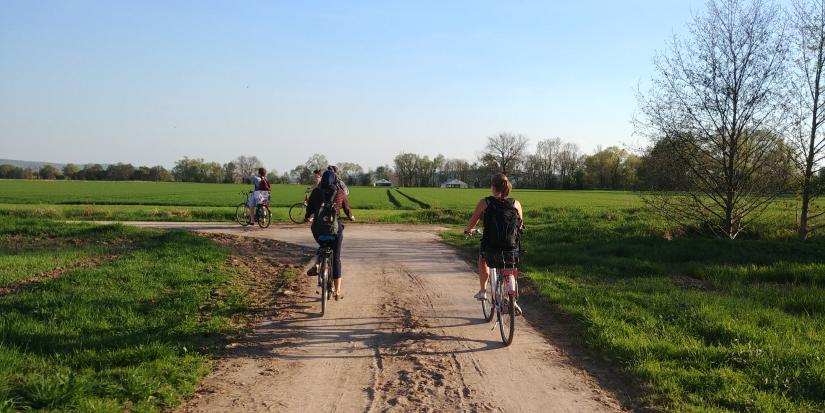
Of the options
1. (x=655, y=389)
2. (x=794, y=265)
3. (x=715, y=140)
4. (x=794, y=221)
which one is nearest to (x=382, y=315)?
(x=655, y=389)

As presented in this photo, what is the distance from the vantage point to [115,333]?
17.7ft

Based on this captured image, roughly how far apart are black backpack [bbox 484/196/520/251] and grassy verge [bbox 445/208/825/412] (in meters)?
1.50

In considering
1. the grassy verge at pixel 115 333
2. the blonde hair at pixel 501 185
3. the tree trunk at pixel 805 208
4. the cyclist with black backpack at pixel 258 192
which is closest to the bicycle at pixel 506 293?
the blonde hair at pixel 501 185

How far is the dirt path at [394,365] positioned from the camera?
161 inches

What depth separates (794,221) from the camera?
1711 cm

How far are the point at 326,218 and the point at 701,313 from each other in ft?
17.0

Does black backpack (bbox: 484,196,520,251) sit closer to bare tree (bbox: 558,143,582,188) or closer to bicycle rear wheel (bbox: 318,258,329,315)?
bicycle rear wheel (bbox: 318,258,329,315)

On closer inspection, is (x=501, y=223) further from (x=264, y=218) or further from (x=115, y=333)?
(x=264, y=218)

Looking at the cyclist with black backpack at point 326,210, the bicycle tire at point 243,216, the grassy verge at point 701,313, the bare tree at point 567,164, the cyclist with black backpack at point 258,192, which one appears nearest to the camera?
the grassy verge at point 701,313

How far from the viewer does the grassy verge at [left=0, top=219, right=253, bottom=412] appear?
3.90m

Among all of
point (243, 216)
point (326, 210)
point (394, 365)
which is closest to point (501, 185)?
Answer: point (394, 365)

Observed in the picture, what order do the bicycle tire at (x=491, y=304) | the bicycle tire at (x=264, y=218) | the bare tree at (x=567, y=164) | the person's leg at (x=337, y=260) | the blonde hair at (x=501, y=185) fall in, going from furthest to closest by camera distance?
the bare tree at (x=567, y=164)
the bicycle tire at (x=264, y=218)
the person's leg at (x=337, y=260)
the bicycle tire at (x=491, y=304)
the blonde hair at (x=501, y=185)

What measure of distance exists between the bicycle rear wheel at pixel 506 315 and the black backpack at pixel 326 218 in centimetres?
251

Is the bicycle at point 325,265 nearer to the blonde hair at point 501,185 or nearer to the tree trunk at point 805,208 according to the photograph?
the blonde hair at point 501,185
